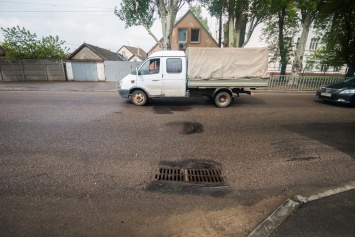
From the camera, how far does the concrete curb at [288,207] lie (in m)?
2.17

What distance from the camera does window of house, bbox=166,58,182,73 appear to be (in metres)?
7.75

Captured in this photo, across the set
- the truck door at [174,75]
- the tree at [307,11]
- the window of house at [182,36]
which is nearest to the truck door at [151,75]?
the truck door at [174,75]

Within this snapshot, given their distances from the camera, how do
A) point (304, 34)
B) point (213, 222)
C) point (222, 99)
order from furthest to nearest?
point (304, 34) → point (222, 99) → point (213, 222)

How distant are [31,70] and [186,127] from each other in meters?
20.5

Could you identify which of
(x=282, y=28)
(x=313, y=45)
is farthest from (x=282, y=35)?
(x=313, y=45)

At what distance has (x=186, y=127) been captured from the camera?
583cm

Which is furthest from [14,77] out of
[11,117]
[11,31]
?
[11,117]

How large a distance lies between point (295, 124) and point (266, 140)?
84.3 inches

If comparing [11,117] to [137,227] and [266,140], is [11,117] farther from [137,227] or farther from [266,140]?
[266,140]

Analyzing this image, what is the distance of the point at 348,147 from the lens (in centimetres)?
453

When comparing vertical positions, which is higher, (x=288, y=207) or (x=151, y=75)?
(x=151, y=75)

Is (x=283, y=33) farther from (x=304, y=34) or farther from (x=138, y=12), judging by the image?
(x=138, y=12)

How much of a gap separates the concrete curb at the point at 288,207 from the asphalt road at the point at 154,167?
0.13 meters

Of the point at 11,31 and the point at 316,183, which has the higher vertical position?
the point at 11,31
